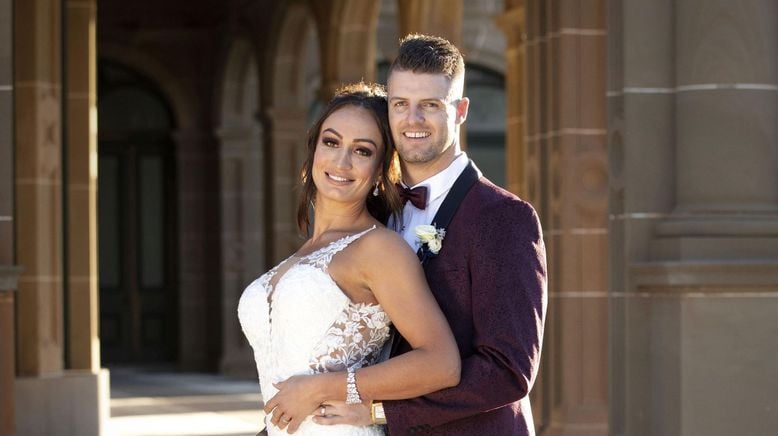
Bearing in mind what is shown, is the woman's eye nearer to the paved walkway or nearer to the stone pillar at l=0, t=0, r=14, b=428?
the stone pillar at l=0, t=0, r=14, b=428

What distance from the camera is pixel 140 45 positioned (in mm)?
19969

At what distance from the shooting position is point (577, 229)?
9.09 m

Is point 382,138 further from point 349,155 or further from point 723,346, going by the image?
point 723,346

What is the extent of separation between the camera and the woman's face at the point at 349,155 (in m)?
3.32

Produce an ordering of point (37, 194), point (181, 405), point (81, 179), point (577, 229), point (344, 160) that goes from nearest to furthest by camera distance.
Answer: point (344, 160) < point (577, 229) < point (37, 194) < point (81, 179) < point (181, 405)

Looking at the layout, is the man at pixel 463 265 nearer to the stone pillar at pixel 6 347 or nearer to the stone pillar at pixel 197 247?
the stone pillar at pixel 6 347

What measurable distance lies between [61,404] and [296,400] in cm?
758

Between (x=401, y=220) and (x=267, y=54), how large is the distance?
14571mm

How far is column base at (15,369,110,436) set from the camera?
10.2 meters

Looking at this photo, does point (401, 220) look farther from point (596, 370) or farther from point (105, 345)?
point (105, 345)

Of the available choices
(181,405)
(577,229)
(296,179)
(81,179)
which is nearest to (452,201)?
(577,229)

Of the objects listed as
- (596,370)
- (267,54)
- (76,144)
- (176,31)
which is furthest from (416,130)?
(176,31)

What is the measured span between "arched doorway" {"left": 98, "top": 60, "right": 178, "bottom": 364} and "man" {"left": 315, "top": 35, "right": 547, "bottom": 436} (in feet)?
57.4

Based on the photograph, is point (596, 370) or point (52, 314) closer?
point (596, 370)
